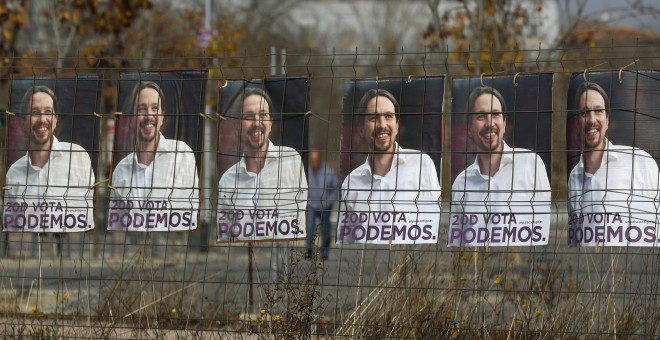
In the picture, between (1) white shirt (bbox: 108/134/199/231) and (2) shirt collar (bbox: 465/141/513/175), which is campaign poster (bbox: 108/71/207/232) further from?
(2) shirt collar (bbox: 465/141/513/175)

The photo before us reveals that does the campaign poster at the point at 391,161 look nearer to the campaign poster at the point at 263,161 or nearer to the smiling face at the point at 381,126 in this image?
the smiling face at the point at 381,126

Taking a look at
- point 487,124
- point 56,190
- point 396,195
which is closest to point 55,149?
point 56,190

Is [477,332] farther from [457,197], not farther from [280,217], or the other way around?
[280,217]

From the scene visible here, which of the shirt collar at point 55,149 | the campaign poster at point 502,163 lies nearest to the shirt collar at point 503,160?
the campaign poster at point 502,163

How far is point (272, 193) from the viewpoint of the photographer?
7547 millimetres

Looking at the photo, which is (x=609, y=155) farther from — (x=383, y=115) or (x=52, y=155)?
(x=52, y=155)

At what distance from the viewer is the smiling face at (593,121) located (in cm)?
691

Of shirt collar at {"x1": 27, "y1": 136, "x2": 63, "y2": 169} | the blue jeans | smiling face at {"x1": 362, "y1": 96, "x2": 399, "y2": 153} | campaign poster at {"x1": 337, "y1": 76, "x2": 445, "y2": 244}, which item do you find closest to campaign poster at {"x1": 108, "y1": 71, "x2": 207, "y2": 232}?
shirt collar at {"x1": 27, "y1": 136, "x2": 63, "y2": 169}

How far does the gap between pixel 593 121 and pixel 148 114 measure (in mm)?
3190

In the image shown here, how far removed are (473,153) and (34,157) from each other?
335cm

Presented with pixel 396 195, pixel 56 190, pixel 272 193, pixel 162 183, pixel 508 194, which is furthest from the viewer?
pixel 56 190

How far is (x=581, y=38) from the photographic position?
1658 cm

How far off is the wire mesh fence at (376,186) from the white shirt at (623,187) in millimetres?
10

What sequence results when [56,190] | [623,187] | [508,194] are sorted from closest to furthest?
[623,187] → [508,194] → [56,190]
